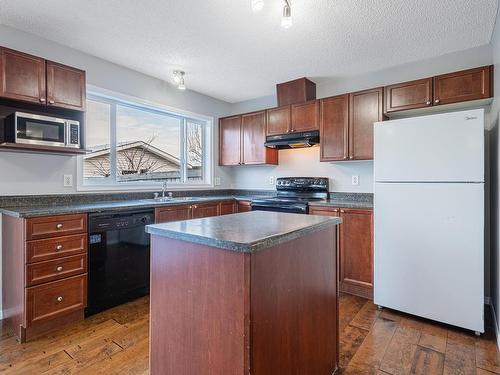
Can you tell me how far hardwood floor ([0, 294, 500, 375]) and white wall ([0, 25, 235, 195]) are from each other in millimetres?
1214

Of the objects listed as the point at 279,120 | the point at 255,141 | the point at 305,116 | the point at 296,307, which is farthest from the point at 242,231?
the point at 255,141

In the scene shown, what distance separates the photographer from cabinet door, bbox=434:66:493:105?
2496 millimetres

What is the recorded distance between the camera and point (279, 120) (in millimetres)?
3861

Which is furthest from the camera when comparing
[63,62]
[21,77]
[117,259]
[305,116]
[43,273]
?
[305,116]

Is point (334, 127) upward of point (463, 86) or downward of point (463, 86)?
downward

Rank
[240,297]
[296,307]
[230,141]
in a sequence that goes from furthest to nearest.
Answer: [230,141] → [296,307] → [240,297]

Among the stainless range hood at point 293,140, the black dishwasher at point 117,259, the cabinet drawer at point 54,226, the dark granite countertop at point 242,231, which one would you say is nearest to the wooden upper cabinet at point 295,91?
the stainless range hood at point 293,140

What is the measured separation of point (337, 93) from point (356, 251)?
6.55 ft

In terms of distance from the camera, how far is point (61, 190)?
110 inches

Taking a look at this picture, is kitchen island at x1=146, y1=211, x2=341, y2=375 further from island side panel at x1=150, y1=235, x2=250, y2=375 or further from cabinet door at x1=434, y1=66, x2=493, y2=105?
cabinet door at x1=434, y1=66, x2=493, y2=105

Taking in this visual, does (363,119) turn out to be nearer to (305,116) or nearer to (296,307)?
(305,116)

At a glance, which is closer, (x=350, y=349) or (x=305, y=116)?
(x=350, y=349)

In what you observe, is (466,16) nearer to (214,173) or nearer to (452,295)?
(452,295)

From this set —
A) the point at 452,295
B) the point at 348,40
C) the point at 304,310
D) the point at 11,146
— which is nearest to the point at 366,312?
the point at 452,295
